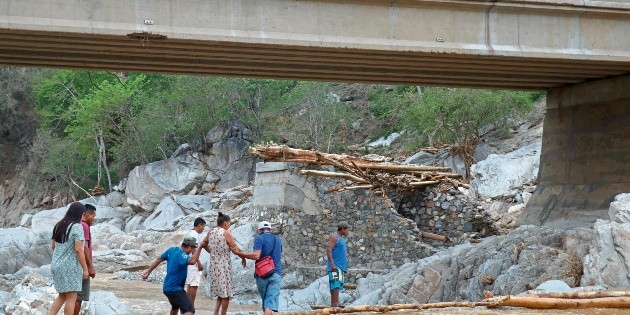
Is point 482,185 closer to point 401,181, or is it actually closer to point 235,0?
point 401,181

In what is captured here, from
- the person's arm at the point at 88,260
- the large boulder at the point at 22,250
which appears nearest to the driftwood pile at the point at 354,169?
the large boulder at the point at 22,250

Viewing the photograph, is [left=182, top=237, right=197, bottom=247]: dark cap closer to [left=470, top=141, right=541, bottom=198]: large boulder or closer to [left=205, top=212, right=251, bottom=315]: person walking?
[left=205, top=212, right=251, bottom=315]: person walking

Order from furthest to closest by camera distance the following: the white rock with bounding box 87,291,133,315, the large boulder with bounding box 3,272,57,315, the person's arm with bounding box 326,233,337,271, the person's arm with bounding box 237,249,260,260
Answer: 1. the white rock with bounding box 87,291,133,315
2. the person's arm with bounding box 326,233,337,271
3. the large boulder with bounding box 3,272,57,315
4. the person's arm with bounding box 237,249,260,260

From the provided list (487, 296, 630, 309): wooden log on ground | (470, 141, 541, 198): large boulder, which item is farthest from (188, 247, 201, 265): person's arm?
(470, 141, 541, 198): large boulder

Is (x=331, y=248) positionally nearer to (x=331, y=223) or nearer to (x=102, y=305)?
(x=102, y=305)

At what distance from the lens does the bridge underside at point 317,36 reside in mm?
14242

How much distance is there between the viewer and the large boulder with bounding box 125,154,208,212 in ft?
145

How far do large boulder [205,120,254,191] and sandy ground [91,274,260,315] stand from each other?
16152 millimetres

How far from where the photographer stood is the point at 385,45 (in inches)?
613

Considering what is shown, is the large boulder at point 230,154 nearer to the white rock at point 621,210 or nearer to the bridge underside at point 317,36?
the bridge underside at point 317,36

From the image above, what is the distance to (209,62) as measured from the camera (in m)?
17.2

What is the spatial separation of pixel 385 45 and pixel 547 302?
5.53m

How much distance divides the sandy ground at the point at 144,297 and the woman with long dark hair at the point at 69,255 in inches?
219

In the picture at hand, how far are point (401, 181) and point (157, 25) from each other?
1052cm
